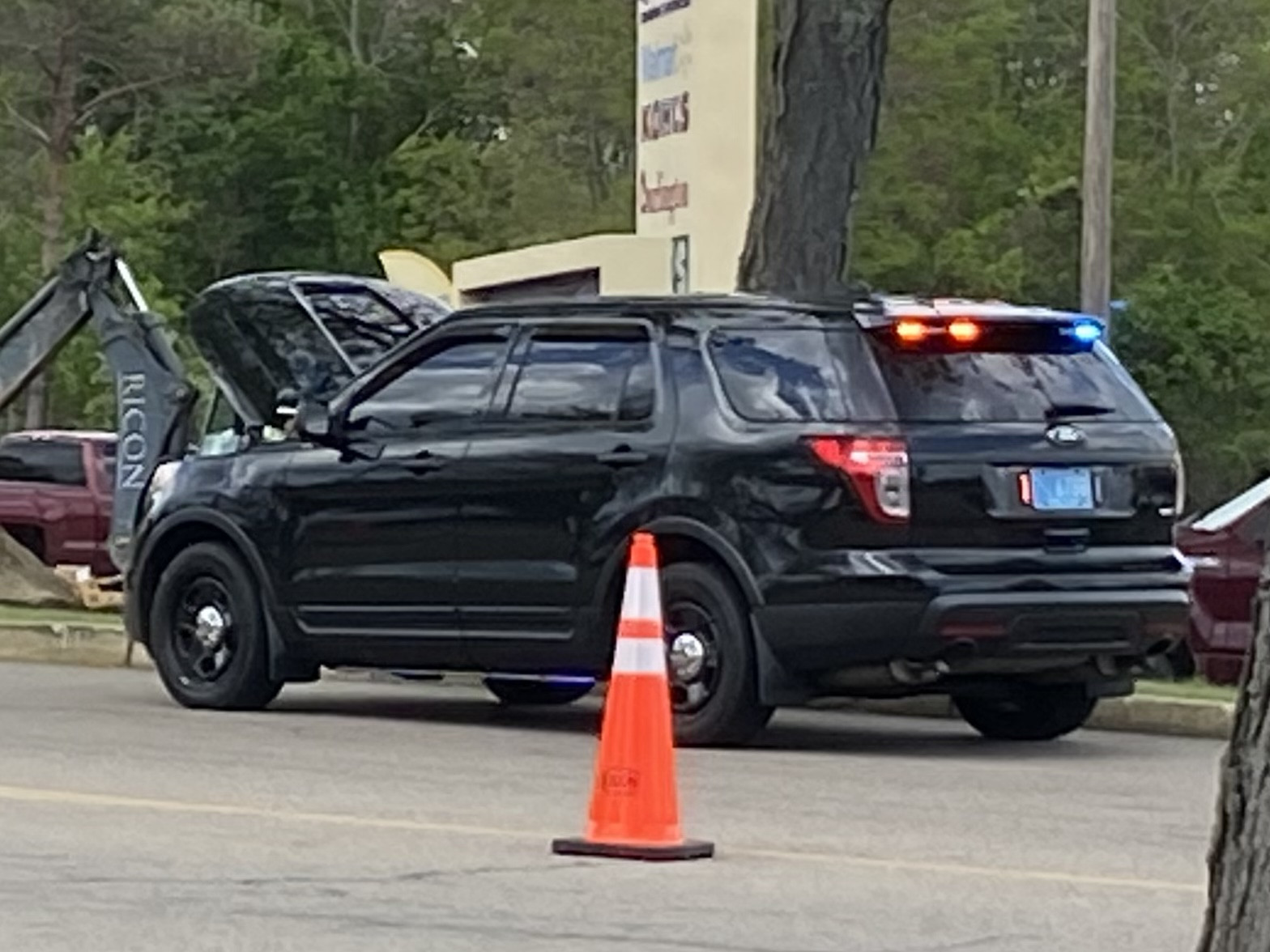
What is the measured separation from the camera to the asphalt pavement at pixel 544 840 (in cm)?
812

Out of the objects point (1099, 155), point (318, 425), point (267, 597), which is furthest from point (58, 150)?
point (318, 425)

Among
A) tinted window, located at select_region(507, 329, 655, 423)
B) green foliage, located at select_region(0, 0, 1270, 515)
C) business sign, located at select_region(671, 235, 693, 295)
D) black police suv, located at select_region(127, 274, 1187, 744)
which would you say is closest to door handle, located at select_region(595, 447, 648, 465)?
black police suv, located at select_region(127, 274, 1187, 744)

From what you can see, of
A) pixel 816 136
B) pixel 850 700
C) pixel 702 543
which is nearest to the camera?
pixel 702 543

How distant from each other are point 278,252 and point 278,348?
52.7 m

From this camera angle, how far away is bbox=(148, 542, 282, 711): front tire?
14.2 meters

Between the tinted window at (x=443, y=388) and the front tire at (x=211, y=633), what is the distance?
1.00 meters

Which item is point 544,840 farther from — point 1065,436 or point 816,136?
point 816,136

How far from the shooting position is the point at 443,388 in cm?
1379

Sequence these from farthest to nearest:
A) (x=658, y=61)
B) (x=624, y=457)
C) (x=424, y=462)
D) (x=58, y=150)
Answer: (x=58, y=150) → (x=658, y=61) → (x=424, y=462) → (x=624, y=457)

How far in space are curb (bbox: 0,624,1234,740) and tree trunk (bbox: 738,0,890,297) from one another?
117 inches

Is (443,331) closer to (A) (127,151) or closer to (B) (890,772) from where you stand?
(B) (890,772)

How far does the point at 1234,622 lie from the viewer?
54.5 ft

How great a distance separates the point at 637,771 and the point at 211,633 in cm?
559

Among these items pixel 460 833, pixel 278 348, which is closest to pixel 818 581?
pixel 460 833
